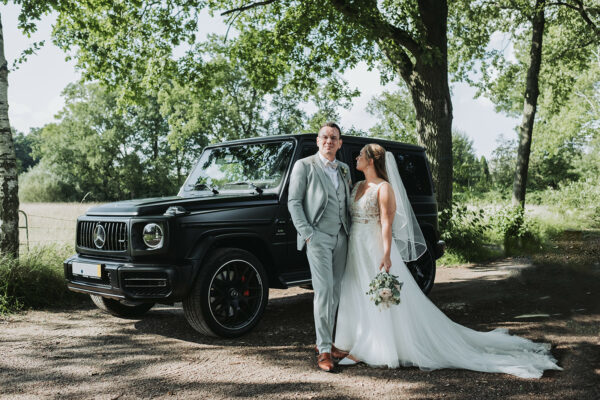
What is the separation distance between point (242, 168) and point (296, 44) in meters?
10.3

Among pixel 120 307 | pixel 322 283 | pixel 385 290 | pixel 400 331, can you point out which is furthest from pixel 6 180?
pixel 400 331

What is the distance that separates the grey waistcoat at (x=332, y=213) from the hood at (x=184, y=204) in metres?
1.19

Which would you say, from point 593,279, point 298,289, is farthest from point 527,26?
point 298,289

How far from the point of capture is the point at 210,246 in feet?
16.9

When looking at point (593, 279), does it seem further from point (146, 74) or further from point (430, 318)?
point (146, 74)

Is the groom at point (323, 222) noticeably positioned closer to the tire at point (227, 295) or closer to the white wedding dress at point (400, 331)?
the white wedding dress at point (400, 331)

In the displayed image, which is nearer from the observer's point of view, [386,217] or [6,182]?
[386,217]

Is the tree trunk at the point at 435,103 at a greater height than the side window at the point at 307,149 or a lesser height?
greater

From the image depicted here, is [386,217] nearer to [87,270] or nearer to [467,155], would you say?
[87,270]

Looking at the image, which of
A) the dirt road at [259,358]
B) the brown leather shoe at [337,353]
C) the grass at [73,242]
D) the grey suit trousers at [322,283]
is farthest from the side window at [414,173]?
the grass at [73,242]

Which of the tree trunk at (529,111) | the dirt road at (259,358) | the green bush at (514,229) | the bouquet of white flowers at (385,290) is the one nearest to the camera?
the dirt road at (259,358)

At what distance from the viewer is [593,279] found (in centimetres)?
925

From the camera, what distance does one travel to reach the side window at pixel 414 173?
297 inches

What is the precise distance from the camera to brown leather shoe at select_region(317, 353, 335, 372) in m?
4.29
